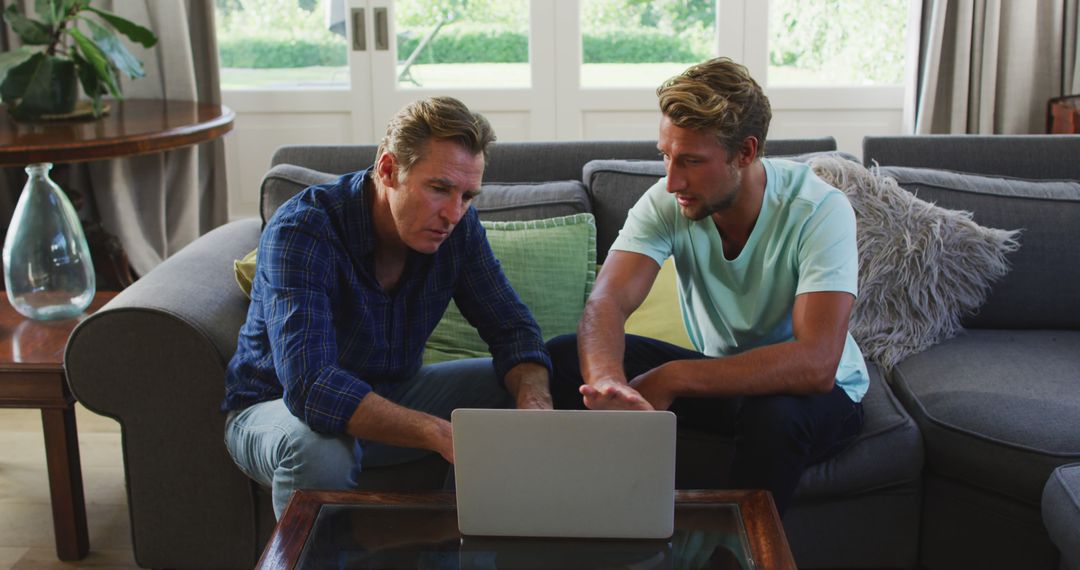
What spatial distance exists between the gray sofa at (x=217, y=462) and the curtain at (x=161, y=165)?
6.10 feet

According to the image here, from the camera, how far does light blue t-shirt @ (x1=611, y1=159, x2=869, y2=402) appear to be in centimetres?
183

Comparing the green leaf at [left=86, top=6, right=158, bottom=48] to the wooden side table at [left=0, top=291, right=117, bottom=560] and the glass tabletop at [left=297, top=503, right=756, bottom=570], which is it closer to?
the wooden side table at [left=0, top=291, right=117, bottom=560]

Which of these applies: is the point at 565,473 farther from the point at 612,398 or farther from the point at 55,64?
the point at 55,64

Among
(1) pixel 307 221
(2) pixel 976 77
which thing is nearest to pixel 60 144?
(1) pixel 307 221

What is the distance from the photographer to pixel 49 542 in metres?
2.27

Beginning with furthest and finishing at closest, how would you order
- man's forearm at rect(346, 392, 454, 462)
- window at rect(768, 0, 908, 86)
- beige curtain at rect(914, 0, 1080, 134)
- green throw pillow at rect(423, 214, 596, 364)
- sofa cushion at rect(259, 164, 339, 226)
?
window at rect(768, 0, 908, 86)
beige curtain at rect(914, 0, 1080, 134)
sofa cushion at rect(259, 164, 339, 226)
green throw pillow at rect(423, 214, 596, 364)
man's forearm at rect(346, 392, 454, 462)

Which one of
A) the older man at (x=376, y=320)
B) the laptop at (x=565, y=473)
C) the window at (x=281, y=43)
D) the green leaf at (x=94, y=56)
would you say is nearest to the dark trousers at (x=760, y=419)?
the older man at (x=376, y=320)

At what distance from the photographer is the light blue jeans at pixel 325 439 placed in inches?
66.1

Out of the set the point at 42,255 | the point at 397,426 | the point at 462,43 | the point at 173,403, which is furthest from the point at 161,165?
the point at 397,426

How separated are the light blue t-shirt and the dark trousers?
10 cm

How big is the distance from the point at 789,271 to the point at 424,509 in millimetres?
773

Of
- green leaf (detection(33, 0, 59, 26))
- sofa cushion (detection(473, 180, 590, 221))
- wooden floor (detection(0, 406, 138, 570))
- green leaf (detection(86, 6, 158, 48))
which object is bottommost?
wooden floor (detection(0, 406, 138, 570))

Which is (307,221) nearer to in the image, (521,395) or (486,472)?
(521,395)

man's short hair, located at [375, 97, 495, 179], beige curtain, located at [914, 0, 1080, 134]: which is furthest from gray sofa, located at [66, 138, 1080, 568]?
beige curtain, located at [914, 0, 1080, 134]
